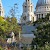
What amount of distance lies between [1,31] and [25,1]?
183 feet

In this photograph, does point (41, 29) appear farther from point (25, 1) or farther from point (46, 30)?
point (25, 1)

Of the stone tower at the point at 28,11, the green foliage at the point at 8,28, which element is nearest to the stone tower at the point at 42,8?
the stone tower at the point at 28,11

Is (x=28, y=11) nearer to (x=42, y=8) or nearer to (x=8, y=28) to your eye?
(x=42, y=8)

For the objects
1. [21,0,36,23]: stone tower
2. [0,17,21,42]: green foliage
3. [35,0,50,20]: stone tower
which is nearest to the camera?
[0,17,21,42]: green foliage

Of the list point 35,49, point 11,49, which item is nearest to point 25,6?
point 11,49

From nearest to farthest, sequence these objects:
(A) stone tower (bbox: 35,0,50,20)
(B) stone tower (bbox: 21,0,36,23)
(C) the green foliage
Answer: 1. (C) the green foliage
2. (B) stone tower (bbox: 21,0,36,23)
3. (A) stone tower (bbox: 35,0,50,20)

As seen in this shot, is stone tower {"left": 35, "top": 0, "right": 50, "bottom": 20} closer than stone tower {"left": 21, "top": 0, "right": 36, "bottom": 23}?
No

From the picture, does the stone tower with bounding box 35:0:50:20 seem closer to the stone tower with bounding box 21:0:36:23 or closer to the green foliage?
the stone tower with bounding box 21:0:36:23

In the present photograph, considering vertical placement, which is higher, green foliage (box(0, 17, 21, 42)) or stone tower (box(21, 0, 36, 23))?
green foliage (box(0, 17, 21, 42))

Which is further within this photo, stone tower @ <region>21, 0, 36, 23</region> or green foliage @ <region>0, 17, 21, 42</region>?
stone tower @ <region>21, 0, 36, 23</region>

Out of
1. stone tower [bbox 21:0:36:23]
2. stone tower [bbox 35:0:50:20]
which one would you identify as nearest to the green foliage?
stone tower [bbox 21:0:36:23]

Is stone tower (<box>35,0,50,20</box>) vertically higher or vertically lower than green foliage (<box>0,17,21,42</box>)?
lower

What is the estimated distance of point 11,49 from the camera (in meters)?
36.3

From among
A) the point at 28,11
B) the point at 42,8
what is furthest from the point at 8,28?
the point at 42,8
